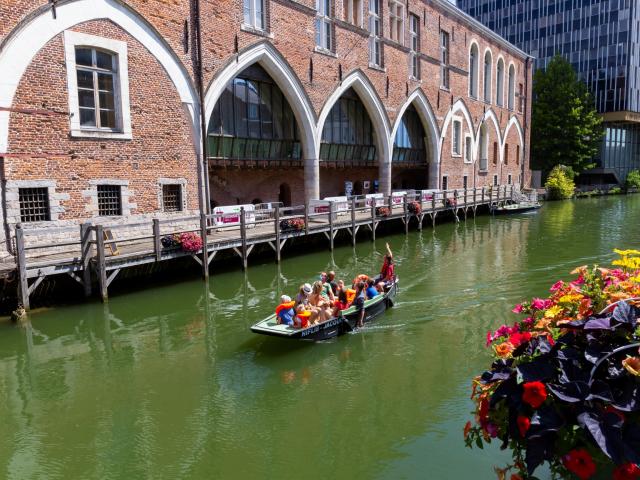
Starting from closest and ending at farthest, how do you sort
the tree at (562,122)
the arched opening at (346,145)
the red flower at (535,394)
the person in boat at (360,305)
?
the red flower at (535,394) < the person in boat at (360,305) < the arched opening at (346,145) < the tree at (562,122)

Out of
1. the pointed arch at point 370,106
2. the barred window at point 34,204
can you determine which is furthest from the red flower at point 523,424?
the pointed arch at point 370,106

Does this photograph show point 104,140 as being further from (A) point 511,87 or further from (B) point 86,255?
(A) point 511,87

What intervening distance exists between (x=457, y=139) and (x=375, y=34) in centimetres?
1126

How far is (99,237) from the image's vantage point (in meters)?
12.1

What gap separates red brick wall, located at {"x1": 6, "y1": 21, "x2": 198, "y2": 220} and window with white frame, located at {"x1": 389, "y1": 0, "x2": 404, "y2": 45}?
14.8 m

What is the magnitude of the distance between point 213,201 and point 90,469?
1692 cm

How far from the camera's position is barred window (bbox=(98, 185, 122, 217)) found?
15.3 m

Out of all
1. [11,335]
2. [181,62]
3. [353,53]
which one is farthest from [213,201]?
[11,335]

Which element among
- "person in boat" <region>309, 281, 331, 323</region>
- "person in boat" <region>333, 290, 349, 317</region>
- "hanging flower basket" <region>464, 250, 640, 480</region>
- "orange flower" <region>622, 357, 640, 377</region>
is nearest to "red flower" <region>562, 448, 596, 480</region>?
"hanging flower basket" <region>464, 250, 640, 480</region>

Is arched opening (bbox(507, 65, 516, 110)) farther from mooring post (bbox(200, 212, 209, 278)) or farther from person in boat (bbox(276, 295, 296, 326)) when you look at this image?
person in boat (bbox(276, 295, 296, 326))

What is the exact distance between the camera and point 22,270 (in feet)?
36.5

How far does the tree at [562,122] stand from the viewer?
49.7 meters

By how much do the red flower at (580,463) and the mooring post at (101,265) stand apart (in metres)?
11.5

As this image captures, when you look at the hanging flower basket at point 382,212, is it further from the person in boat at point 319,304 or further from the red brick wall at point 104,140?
the person in boat at point 319,304
